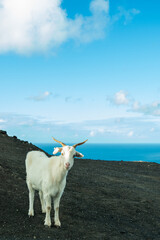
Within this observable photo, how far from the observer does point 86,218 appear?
1142 cm

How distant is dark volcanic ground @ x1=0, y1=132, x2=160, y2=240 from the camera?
938cm

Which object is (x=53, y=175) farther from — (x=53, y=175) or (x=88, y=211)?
(x=88, y=211)

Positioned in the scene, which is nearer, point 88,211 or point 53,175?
point 53,175

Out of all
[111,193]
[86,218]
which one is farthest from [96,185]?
[86,218]

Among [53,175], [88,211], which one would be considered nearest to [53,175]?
[53,175]

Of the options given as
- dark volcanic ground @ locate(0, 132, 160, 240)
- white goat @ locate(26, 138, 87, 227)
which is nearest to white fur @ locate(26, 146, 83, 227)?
white goat @ locate(26, 138, 87, 227)

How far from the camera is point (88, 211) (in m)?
12.5

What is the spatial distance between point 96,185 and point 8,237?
405 inches

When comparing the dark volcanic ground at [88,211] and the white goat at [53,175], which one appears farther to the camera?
the dark volcanic ground at [88,211]

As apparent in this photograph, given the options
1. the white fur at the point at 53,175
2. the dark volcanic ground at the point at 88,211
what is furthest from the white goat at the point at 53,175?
the dark volcanic ground at the point at 88,211

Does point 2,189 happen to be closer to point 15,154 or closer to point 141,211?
point 141,211

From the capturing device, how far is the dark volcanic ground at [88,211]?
938cm

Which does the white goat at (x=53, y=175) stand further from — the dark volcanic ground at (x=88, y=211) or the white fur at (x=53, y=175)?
the dark volcanic ground at (x=88, y=211)

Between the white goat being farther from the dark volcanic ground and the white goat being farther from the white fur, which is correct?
the dark volcanic ground
